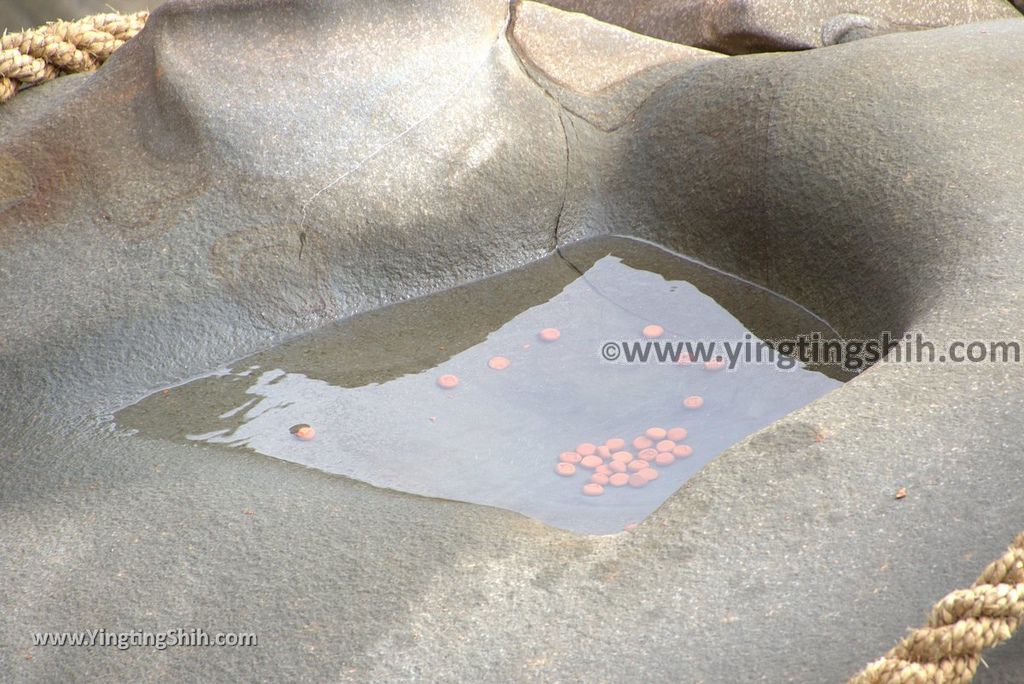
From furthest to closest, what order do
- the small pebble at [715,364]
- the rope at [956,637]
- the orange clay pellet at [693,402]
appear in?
the small pebble at [715,364], the orange clay pellet at [693,402], the rope at [956,637]

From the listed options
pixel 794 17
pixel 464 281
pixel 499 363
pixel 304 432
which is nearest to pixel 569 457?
pixel 499 363

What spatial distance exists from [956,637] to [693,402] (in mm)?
893

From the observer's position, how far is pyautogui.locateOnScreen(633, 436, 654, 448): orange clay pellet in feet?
6.12

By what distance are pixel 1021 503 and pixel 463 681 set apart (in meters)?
Answer: 0.74

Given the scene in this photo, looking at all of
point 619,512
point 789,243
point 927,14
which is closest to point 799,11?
point 927,14

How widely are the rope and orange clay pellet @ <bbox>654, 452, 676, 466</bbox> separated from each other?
0.71m

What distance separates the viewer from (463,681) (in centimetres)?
133

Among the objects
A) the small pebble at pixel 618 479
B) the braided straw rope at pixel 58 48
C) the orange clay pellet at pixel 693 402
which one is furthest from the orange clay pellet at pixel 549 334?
the braided straw rope at pixel 58 48

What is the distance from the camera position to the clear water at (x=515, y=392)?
6.01 ft

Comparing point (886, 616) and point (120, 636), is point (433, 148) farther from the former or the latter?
point (886, 616)

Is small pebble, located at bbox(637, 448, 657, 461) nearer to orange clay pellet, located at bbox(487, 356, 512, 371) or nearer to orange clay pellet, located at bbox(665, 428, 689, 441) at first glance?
orange clay pellet, located at bbox(665, 428, 689, 441)

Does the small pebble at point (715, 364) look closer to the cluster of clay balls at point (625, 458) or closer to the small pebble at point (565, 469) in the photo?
the cluster of clay balls at point (625, 458)

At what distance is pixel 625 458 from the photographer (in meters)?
1.84

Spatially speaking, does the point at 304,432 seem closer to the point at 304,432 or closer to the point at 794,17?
the point at 304,432
